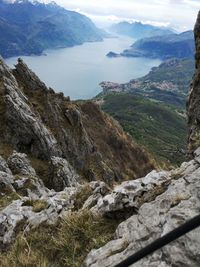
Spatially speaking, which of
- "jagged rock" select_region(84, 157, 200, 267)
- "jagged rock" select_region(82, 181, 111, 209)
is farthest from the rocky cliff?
"jagged rock" select_region(84, 157, 200, 267)

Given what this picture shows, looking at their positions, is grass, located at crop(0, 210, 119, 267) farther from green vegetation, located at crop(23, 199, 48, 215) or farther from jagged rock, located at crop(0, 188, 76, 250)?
green vegetation, located at crop(23, 199, 48, 215)

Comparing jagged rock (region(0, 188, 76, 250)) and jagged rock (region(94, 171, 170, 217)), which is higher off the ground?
jagged rock (region(94, 171, 170, 217))

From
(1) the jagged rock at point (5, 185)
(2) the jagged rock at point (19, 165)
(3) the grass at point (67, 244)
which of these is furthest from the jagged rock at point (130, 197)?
(2) the jagged rock at point (19, 165)

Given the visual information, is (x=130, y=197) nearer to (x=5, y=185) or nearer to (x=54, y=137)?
(x=5, y=185)

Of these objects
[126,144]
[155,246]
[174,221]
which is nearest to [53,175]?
[174,221]

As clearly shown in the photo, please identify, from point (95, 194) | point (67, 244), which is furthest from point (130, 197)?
point (67, 244)
